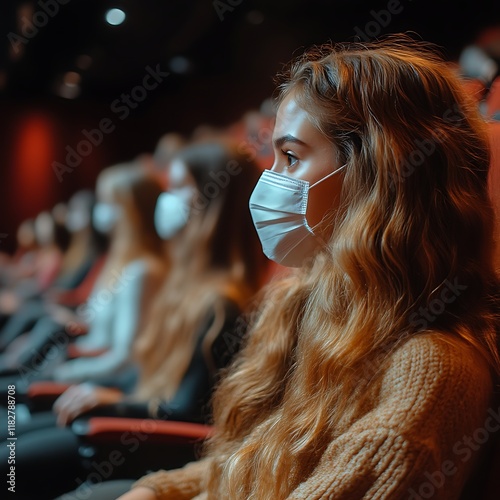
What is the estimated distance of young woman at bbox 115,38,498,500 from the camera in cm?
102

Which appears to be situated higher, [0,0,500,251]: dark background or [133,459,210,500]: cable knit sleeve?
[0,0,500,251]: dark background

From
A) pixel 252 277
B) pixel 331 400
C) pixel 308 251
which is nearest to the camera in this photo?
pixel 331 400

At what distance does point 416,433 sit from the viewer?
0.99 meters

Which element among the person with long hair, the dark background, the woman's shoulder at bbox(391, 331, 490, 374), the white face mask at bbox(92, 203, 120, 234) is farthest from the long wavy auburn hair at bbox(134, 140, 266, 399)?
the woman's shoulder at bbox(391, 331, 490, 374)

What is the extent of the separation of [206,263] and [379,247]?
1.09 m

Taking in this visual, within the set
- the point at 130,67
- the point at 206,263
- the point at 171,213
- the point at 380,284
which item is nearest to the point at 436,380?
the point at 380,284

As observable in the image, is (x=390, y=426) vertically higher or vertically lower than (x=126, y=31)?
lower

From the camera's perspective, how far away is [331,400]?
117 centimetres

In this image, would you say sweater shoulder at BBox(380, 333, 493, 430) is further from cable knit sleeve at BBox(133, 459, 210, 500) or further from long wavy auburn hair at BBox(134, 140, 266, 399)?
long wavy auburn hair at BBox(134, 140, 266, 399)

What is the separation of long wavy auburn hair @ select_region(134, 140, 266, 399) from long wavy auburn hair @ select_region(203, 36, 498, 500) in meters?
0.85

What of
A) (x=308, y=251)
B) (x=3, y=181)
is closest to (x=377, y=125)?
(x=308, y=251)

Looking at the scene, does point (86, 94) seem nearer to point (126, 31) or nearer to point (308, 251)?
point (126, 31)

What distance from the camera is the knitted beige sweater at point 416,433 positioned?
3.25ft

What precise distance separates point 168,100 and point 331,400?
4.85ft
